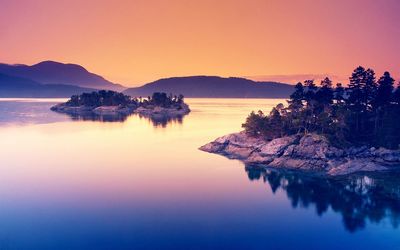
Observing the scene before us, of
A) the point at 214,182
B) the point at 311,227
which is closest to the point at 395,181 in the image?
Answer: the point at 311,227

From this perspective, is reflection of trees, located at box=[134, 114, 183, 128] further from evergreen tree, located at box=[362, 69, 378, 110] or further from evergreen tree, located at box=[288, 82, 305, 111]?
evergreen tree, located at box=[362, 69, 378, 110]

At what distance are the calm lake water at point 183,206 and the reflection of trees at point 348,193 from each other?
0.14m

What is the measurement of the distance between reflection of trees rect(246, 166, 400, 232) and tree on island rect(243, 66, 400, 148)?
37.8ft

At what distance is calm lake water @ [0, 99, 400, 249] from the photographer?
3744 centimetres

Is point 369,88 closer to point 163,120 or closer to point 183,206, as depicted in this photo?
point 183,206

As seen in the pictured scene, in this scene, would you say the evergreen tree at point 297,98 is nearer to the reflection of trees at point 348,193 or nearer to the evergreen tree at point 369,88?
the evergreen tree at point 369,88

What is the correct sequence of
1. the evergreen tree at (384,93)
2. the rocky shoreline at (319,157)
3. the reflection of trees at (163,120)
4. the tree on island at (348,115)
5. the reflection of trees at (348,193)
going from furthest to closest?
the reflection of trees at (163,120) < the evergreen tree at (384,93) < the tree on island at (348,115) < the rocky shoreline at (319,157) < the reflection of trees at (348,193)

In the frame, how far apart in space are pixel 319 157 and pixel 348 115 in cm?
1265

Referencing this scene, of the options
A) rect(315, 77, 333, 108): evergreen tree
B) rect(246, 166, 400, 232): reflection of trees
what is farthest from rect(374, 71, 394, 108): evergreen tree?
rect(246, 166, 400, 232): reflection of trees

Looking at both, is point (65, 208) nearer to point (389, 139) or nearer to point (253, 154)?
point (253, 154)

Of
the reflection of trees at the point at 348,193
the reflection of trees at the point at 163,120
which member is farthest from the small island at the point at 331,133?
the reflection of trees at the point at 163,120

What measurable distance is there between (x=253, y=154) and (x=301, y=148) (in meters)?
10.8

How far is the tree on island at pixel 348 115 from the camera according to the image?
68500 millimetres

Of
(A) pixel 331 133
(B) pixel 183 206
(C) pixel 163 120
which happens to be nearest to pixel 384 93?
(A) pixel 331 133
